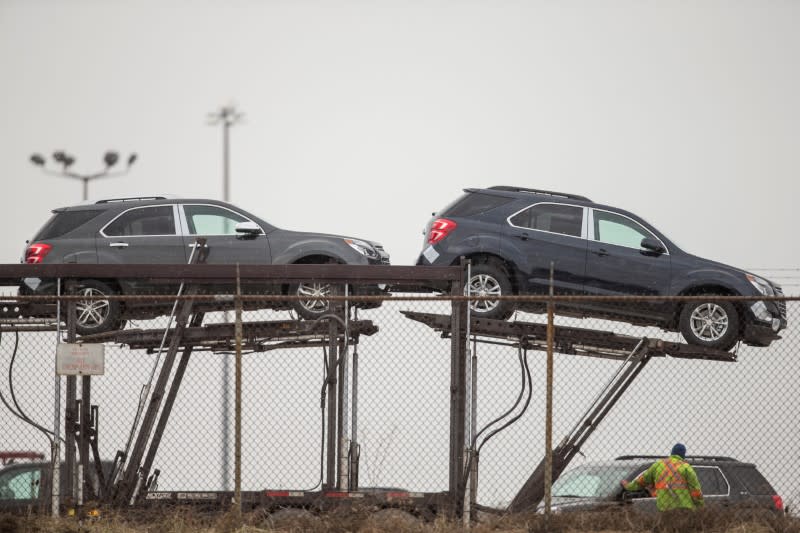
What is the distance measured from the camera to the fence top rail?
44.4 feet

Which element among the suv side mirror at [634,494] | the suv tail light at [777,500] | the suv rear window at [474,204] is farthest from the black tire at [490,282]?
the suv tail light at [777,500]

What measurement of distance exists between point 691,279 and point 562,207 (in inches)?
70.4

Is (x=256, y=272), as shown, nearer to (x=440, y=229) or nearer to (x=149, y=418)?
(x=149, y=418)

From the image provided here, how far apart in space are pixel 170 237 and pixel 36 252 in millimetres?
1636

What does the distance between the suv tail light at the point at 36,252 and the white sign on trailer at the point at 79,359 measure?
3.04m

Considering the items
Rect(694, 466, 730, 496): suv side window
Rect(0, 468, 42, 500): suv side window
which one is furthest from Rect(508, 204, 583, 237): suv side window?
Rect(0, 468, 42, 500): suv side window

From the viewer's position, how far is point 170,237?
15.6 meters

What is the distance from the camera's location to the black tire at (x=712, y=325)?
1447 centimetres

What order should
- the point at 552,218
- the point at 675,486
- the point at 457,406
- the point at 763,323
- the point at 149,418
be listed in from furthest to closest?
1. the point at 552,218
2. the point at 763,323
3. the point at 149,418
4. the point at 457,406
5. the point at 675,486

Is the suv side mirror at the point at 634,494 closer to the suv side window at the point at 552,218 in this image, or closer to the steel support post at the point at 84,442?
the suv side window at the point at 552,218

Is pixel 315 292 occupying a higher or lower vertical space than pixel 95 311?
higher

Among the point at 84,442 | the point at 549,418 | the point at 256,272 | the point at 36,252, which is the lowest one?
the point at 84,442

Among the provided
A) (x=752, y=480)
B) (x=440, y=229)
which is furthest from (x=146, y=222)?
(x=752, y=480)

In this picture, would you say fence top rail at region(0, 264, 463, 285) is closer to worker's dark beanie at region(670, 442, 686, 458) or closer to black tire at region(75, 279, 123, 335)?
black tire at region(75, 279, 123, 335)
